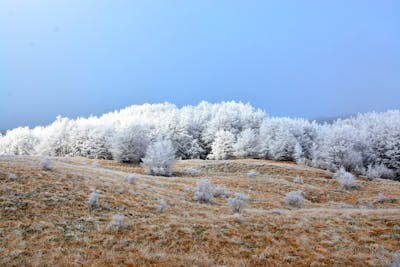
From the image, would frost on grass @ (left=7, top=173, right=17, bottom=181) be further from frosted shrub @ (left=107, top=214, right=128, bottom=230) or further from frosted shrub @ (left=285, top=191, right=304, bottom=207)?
frosted shrub @ (left=285, top=191, right=304, bottom=207)

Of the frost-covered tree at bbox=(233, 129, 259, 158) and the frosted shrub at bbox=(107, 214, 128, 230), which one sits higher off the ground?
the frost-covered tree at bbox=(233, 129, 259, 158)

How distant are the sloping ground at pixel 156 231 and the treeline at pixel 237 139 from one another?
30.7 m

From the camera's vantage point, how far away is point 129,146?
48.3 m

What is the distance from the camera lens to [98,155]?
70125 millimetres

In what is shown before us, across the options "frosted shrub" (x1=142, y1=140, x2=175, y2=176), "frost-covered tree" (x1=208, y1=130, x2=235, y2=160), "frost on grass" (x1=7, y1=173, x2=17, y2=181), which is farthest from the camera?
"frost-covered tree" (x1=208, y1=130, x2=235, y2=160)

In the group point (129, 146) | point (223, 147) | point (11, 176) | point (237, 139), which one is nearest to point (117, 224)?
point (11, 176)

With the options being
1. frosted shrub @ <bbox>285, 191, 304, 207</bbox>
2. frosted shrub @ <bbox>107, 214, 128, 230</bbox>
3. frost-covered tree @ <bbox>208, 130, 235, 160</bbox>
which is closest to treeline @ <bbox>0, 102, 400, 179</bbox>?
frost-covered tree @ <bbox>208, 130, 235, 160</bbox>

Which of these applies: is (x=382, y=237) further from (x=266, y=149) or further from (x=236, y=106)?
(x=236, y=106)

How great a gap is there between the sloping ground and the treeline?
30.7m

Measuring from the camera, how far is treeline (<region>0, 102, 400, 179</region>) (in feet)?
163

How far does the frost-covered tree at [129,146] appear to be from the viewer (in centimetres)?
4800

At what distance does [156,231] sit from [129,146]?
36.7m

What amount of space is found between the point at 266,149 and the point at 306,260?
172 ft

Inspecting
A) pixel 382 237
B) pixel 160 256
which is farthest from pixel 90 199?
pixel 382 237
